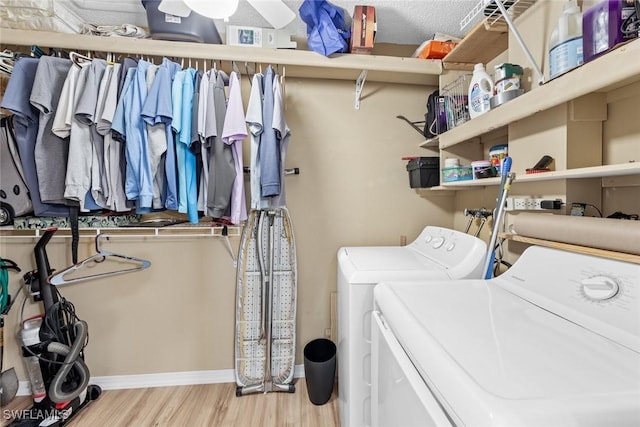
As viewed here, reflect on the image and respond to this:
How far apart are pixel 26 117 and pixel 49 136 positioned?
0.13m

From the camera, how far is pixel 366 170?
201 centimetres

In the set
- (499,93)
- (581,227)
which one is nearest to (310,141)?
(499,93)

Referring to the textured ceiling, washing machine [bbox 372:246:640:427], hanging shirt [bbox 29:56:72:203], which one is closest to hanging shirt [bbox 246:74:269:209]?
the textured ceiling

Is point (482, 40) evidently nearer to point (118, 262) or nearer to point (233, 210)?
point (233, 210)

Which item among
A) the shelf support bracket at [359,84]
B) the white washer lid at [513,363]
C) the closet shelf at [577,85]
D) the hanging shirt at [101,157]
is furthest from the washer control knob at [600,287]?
the hanging shirt at [101,157]

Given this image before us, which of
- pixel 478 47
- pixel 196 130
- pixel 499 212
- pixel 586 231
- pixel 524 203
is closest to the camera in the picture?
pixel 586 231

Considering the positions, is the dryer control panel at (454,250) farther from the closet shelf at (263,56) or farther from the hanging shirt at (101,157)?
the hanging shirt at (101,157)

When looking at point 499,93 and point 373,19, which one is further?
point 373,19

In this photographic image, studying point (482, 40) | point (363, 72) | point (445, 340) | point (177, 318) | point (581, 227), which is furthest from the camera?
point (177, 318)

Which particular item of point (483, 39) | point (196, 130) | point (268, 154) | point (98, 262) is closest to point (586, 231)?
point (483, 39)

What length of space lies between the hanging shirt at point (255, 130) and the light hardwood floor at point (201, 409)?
4.19ft

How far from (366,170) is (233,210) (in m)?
1.03

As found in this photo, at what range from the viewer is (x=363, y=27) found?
162 centimetres

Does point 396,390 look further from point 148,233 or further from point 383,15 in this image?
point 383,15
